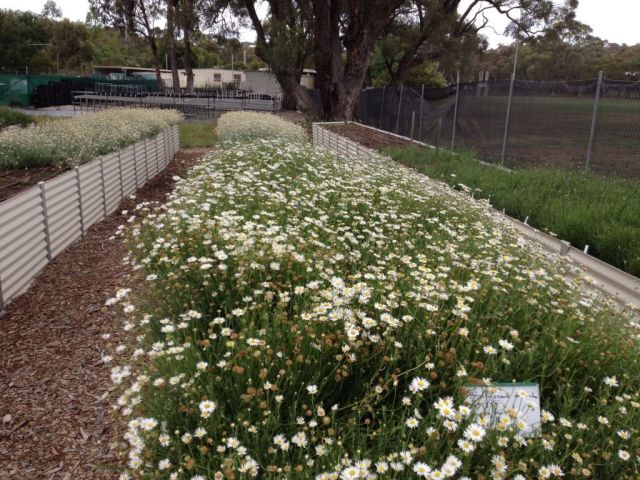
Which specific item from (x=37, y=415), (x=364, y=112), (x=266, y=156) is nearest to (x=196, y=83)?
(x=364, y=112)

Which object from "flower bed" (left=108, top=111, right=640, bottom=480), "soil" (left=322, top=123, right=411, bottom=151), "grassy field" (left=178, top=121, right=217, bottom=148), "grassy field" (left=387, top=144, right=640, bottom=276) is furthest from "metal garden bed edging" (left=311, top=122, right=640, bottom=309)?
"grassy field" (left=178, top=121, right=217, bottom=148)

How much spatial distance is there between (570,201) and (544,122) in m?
4.21

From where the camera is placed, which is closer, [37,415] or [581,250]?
[37,415]

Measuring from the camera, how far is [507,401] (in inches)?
92.5

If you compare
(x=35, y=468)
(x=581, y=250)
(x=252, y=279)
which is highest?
(x=252, y=279)

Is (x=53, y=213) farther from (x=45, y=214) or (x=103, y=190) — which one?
(x=103, y=190)

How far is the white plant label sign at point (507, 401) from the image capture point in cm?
226

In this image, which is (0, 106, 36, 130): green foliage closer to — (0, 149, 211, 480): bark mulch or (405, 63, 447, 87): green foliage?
(0, 149, 211, 480): bark mulch

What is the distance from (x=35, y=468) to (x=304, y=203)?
3.00 metres

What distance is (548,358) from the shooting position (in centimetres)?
274

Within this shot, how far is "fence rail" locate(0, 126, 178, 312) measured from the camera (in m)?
4.98

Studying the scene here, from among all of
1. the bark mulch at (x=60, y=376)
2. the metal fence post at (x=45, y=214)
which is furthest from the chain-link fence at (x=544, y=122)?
the metal fence post at (x=45, y=214)

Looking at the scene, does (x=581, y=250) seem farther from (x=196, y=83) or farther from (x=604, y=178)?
(x=196, y=83)

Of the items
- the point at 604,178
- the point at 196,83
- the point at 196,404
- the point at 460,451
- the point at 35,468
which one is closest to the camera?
the point at 460,451
